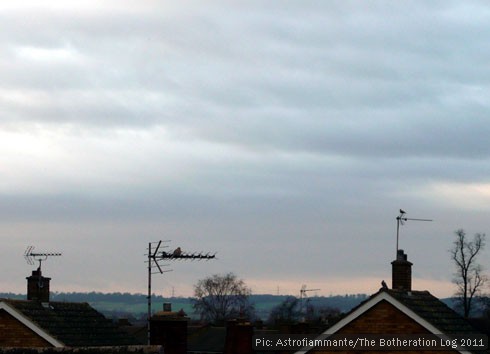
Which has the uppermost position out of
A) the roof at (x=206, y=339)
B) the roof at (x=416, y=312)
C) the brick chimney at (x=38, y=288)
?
the brick chimney at (x=38, y=288)

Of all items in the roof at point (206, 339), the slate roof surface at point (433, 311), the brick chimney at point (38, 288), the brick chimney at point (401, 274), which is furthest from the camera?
the roof at point (206, 339)

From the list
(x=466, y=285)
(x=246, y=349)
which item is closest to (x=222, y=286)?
(x=466, y=285)

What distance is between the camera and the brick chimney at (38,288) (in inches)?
1551

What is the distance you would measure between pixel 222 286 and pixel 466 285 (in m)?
74.5

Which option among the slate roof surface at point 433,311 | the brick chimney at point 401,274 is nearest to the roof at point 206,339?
the brick chimney at point 401,274

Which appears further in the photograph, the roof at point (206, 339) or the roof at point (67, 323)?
the roof at point (206, 339)

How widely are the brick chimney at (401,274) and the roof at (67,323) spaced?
30.9 feet

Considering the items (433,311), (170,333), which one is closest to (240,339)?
(170,333)

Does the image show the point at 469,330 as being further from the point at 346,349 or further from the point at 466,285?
the point at 466,285

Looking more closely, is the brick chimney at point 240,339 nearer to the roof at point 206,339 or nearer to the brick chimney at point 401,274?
the brick chimney at point 401,274

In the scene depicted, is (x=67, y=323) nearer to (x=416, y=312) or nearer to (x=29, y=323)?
(x=29, y=323)

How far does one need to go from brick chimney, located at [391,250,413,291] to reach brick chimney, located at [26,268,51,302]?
39.1 feet

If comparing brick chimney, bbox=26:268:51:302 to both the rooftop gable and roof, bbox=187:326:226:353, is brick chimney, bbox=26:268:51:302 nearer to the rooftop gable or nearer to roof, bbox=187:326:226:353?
the rooftop gable

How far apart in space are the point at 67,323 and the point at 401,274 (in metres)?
11.2
